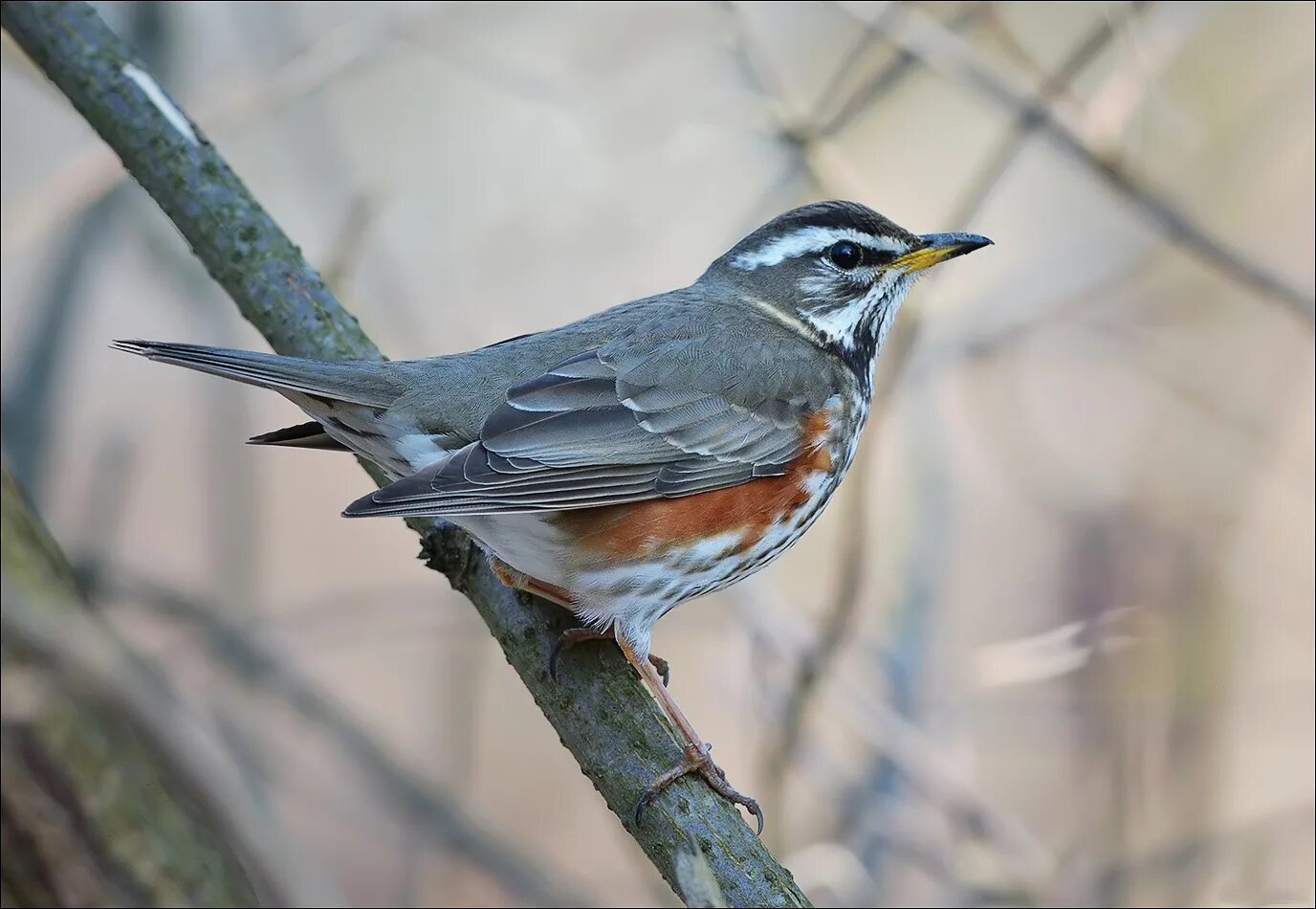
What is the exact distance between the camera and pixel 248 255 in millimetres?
4336

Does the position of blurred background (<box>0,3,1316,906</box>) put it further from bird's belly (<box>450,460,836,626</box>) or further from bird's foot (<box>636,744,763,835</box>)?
bird's foot (<box>636,744,763,835</box>)

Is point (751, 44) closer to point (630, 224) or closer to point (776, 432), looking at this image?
point (776, 432)

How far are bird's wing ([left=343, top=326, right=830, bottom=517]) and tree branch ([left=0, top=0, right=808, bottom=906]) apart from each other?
47 cm

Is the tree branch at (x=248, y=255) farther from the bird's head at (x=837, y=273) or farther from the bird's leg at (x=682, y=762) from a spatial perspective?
the bird's head at (x=837, y=273)

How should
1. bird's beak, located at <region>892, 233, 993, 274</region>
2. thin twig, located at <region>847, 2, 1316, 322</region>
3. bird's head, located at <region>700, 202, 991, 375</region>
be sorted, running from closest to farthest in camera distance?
thin twig, located at <region>847, 2, 1316, 322</region>
bird's beak, located at <region>892, 233, 993, 274</region>
bird's head, located at <region>700, 202, 991, 375</region>

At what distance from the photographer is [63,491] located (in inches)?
327

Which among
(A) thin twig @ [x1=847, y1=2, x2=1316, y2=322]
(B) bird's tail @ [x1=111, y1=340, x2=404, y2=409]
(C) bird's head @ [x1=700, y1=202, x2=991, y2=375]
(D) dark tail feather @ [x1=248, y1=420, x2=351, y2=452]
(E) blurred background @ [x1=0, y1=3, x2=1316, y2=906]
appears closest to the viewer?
(B) bird's tail @ [x1=111, y1=340, x2=404, y2=409]

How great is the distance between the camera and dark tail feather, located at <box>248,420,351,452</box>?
3896 mm

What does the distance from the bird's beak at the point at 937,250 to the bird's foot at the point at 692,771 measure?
2.22 meters

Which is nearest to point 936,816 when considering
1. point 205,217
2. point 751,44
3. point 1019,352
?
point 1019,352

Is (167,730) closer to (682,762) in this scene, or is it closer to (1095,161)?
(682,762)

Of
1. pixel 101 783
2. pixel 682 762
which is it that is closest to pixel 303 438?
pixel 101 783

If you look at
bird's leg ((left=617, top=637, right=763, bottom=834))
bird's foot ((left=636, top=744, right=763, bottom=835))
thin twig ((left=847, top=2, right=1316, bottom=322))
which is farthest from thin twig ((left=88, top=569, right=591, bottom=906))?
thin twig ((left=847, top=2, right=1316, bottom=322))

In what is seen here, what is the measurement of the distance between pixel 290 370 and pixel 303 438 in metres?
0.30
